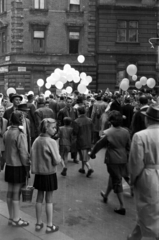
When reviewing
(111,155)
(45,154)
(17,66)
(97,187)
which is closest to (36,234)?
(45,154)

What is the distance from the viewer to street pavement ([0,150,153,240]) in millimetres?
5051

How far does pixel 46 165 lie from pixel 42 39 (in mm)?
23006

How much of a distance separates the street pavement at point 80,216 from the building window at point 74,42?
20.5 m

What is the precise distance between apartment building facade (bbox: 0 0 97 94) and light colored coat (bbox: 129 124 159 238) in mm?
22663

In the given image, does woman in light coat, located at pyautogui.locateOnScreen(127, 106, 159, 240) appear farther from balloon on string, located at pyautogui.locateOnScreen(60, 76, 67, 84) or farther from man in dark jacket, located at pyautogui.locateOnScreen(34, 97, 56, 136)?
balloon on string, located at pyautogui.locateOnScreen(60, 76, 67, 84)

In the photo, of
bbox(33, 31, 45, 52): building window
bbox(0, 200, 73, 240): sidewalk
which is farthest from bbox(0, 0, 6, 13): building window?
bbox(0, 200, 73, 240): sidewalk

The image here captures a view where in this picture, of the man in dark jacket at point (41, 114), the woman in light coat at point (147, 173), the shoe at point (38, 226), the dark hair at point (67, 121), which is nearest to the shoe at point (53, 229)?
the shoe at point (38, 226)

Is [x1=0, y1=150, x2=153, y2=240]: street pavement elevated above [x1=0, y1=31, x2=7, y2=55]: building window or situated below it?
below

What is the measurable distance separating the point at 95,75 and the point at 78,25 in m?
3.87

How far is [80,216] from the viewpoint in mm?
5867

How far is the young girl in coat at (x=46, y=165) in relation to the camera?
5.06m

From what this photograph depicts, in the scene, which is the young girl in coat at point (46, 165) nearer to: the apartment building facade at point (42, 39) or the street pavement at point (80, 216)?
the street pavement at point (80, 216)

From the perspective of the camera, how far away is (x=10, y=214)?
5.45 m

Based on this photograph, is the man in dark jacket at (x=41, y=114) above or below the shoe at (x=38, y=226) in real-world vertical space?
above
